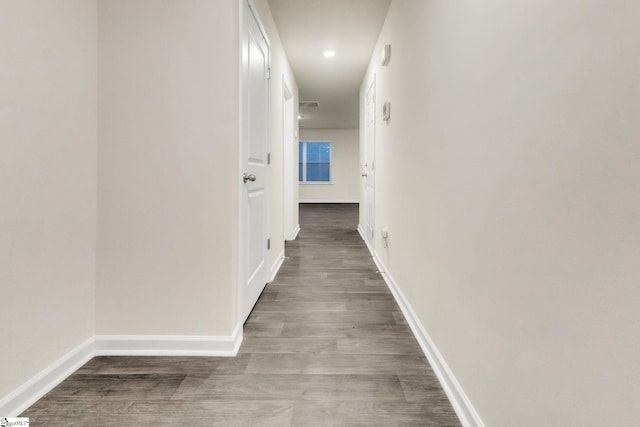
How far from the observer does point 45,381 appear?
137 cm

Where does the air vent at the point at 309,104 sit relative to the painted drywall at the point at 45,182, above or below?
above

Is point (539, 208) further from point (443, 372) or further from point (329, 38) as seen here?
point (329, 38)

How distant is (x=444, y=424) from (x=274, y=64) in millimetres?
2984

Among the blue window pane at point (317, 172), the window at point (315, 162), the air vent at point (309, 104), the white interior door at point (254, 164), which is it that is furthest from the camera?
the blue window pane at point (317, 172)

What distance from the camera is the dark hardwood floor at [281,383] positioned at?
1.25m

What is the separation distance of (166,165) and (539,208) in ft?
4.91

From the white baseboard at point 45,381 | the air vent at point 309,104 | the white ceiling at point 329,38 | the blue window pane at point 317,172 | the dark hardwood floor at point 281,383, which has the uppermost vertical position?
the air vent at point 309,104

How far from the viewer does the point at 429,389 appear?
1415mm

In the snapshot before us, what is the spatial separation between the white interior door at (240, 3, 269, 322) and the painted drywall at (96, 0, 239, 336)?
0.20m

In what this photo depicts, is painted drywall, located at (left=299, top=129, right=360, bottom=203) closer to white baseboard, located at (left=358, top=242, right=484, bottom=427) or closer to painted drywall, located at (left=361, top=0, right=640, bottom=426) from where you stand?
white baseboard, located at (left=358, top=242, right=484, bottom=427)

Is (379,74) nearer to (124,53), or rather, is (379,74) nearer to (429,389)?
(124,53)

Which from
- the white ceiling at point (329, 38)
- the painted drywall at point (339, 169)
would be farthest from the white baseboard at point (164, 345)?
the painted drywall at point (339, 169)

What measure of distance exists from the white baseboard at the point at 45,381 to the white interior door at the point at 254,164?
0.71 meters

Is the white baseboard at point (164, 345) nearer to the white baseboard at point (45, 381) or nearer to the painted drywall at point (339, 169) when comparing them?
the white baseboard at point (45, 381)
